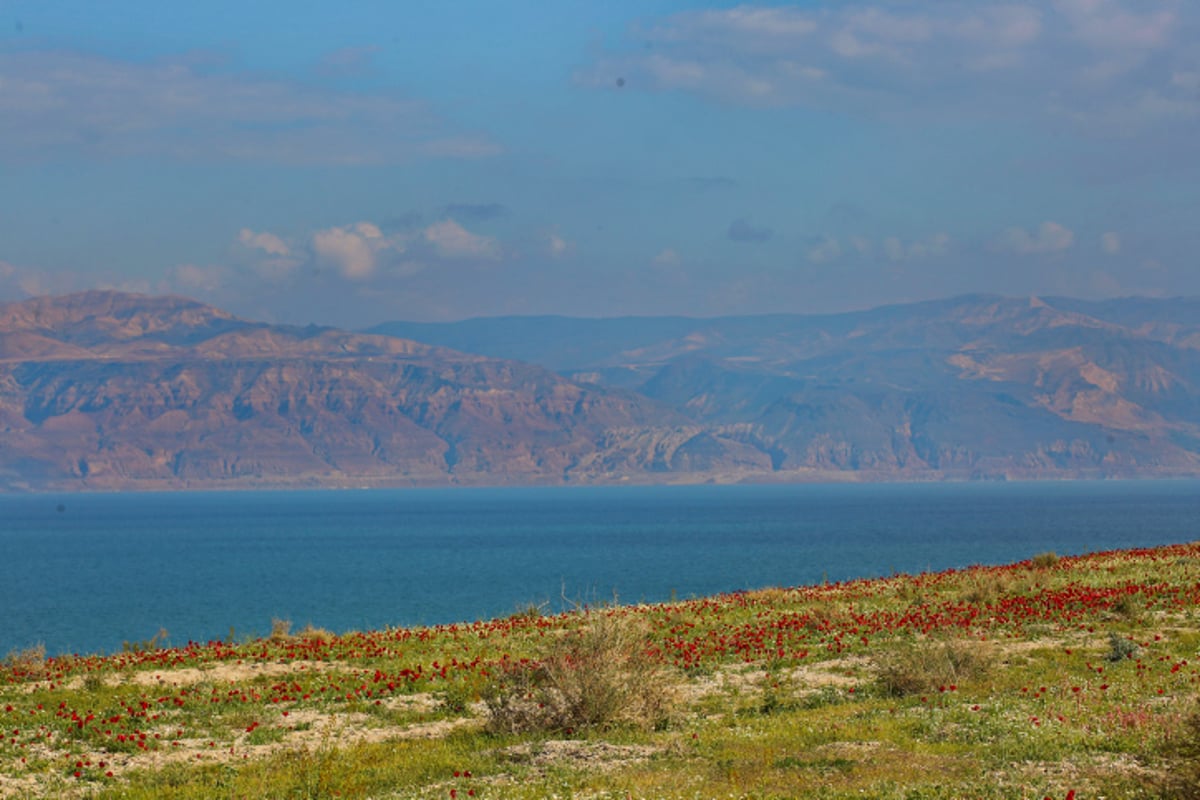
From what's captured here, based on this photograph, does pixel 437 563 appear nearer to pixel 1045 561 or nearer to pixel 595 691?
pixel 1045 561

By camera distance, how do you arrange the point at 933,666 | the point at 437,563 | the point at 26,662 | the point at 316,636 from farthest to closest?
the point at 437,563, the point at 316,636, the point at 26,662, the point at 933,666

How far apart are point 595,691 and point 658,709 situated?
97cm

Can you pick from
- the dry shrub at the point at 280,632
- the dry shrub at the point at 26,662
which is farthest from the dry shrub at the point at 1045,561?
the dry shrub at the point at 26,662

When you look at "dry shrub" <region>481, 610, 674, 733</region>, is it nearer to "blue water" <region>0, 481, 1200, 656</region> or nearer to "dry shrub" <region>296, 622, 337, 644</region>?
"dry shrub" <region>296, 622, 337, 644</region>

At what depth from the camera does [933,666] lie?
20.9 m

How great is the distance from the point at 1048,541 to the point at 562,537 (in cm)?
5835

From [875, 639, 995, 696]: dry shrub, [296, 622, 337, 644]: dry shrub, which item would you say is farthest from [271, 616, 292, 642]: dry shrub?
[875, 639, 995, 696]: dry shrub

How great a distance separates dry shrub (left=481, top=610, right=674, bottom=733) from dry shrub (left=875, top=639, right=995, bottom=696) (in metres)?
4.10

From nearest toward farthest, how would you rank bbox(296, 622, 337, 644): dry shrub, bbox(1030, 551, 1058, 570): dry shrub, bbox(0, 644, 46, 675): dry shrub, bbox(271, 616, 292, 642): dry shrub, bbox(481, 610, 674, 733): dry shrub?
bbox(481, 610, 674, 733): dry shrub < bbox(0, 644, 46, 675): dry shrub < bbox(296, 622, 337, 644): dry shrub < bbox(271, 616, 292, 642): dry shrub < bbox(1030, 551, 1058, 570): dry shrub

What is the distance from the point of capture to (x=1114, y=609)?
27.9 m

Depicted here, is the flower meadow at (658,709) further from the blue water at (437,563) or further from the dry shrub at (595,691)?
the blue water at (437,563)

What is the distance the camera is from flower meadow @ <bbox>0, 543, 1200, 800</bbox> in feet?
48.2

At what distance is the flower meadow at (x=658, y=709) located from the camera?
14.7 metres

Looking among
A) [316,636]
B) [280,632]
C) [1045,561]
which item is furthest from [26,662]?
[1045,561]
